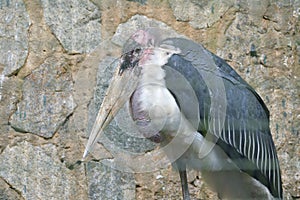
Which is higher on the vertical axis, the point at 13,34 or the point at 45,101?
the point at 13,34

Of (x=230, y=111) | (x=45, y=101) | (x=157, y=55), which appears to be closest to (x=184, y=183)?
(x=230, y=111)

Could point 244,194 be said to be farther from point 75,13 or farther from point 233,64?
point 75,13

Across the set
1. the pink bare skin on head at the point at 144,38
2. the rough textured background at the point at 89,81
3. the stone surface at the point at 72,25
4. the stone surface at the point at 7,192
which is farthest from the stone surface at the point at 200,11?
the stone surface at the point at 7,192

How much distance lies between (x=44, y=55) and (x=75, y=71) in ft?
0.30

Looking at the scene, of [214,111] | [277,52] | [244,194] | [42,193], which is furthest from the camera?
[277,52]

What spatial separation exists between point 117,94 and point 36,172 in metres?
0.37

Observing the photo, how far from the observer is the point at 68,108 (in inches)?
86.9

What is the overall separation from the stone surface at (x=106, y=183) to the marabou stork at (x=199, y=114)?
183 mm

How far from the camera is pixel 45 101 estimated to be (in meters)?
2.20

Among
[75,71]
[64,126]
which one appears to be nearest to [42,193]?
[64,126]

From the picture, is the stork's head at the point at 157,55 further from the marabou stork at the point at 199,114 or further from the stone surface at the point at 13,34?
the stone surface at the point at 13,34

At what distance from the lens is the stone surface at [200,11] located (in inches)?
90.2

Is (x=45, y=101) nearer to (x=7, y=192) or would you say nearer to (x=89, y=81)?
(x=89, y=81)

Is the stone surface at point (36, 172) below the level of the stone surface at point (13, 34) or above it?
below
